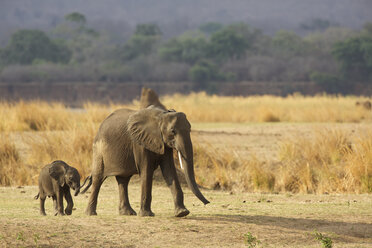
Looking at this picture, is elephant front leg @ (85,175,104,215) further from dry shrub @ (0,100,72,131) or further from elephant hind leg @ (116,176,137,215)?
dry shrub @ (0,100,72,131)

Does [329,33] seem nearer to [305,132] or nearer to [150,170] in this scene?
A: [305,132]

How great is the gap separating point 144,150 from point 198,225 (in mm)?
850

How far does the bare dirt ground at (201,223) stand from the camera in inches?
260

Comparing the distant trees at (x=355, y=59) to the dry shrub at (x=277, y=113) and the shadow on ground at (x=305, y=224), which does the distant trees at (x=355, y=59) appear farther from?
the shadow on ground at (x=305, y=224)

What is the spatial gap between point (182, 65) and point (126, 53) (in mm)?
9409

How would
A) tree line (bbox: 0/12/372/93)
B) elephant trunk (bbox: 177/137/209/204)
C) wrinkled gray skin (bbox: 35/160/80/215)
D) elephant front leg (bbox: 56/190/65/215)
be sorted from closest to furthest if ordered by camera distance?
elephant trunk (bbox: 177/137/209/204), wrinkled gray skin (bbox: 35/160/80/215), elephant front leg (bbox: 56/190/65/215), tree line (bbox: 0/12/372/93)

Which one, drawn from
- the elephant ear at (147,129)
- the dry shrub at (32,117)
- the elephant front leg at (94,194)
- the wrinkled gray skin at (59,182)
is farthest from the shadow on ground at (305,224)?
the dry shrub at (32,117)

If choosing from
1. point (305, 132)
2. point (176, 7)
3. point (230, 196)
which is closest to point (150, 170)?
point (230, 196)

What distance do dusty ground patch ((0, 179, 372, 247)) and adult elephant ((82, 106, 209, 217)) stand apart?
267 mm

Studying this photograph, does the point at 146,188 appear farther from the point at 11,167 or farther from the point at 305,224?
the point at 11,167

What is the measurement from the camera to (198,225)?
714cm

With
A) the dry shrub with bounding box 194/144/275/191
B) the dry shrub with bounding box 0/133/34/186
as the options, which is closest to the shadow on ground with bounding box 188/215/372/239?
the dry shrub with bounding box 194/144/275/191

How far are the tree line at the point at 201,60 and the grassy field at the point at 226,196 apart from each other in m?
37.8

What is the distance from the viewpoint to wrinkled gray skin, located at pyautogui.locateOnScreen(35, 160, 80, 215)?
757 cm
